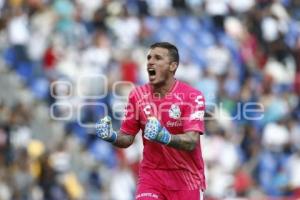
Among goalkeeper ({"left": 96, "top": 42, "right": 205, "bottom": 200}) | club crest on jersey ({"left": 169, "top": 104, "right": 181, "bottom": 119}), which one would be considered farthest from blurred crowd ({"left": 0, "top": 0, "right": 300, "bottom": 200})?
club crest on jersey ({"left": 169, "top": 104, "right": 181, "bottom": 119})

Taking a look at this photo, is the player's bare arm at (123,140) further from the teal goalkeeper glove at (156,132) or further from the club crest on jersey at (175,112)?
the teal goalkeeper glove at (156,132)

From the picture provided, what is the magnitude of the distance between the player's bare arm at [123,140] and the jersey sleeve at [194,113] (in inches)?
22.8

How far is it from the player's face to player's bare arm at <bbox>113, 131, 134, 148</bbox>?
21.2 inches

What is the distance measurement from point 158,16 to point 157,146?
9289mm

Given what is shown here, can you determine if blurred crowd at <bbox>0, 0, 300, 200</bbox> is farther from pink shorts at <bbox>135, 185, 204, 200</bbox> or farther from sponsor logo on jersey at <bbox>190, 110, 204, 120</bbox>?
sponsor logo on jersey at <bbox>190, 110, 204, 120</bbox>

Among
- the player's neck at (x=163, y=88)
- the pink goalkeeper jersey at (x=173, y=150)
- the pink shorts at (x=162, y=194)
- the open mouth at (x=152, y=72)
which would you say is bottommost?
the pink shorts at (x=162, y=194)

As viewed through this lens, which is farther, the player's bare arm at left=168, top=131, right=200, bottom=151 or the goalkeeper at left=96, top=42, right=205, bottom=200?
the goalkeeper at left=96, top=42, right=205, bottom=200

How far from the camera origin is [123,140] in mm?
8258

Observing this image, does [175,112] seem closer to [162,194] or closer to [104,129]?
[104,129]

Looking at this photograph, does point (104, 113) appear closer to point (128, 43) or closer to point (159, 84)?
point (128, 43)

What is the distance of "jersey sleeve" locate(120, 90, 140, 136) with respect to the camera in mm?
8273

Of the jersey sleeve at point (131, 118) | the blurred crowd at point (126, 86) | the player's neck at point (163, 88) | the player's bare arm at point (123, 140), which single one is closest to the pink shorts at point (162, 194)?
the player's bare arm at point (123, 140)

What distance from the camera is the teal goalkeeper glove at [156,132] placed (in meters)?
7.52

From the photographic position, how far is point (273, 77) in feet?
54.6
